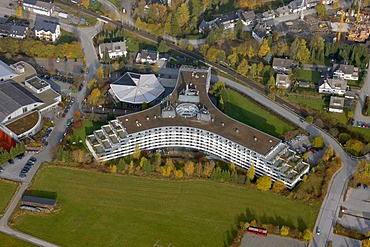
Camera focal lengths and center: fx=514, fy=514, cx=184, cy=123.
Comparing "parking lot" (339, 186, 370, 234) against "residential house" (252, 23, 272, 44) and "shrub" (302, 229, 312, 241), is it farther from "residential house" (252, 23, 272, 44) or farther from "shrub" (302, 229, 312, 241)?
"residential house" (252, 23, 272, 44)

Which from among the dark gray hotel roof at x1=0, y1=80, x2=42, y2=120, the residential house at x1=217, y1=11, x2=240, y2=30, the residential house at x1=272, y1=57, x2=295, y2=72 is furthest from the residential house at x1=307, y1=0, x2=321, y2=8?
the dark gray hotel roof at x1=0, y1=80, x2=42, y2=120

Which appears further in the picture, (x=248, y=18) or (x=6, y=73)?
(x=248, y=18)

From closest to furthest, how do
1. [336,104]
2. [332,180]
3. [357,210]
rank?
[357,210] → [332,180] → [336,104]

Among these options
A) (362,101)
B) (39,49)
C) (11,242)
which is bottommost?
(11,242)

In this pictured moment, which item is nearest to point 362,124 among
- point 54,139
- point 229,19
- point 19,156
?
point 229,19

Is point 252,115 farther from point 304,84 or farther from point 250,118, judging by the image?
point 304,84

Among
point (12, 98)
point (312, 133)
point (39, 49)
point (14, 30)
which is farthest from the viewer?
point (14, 30)
